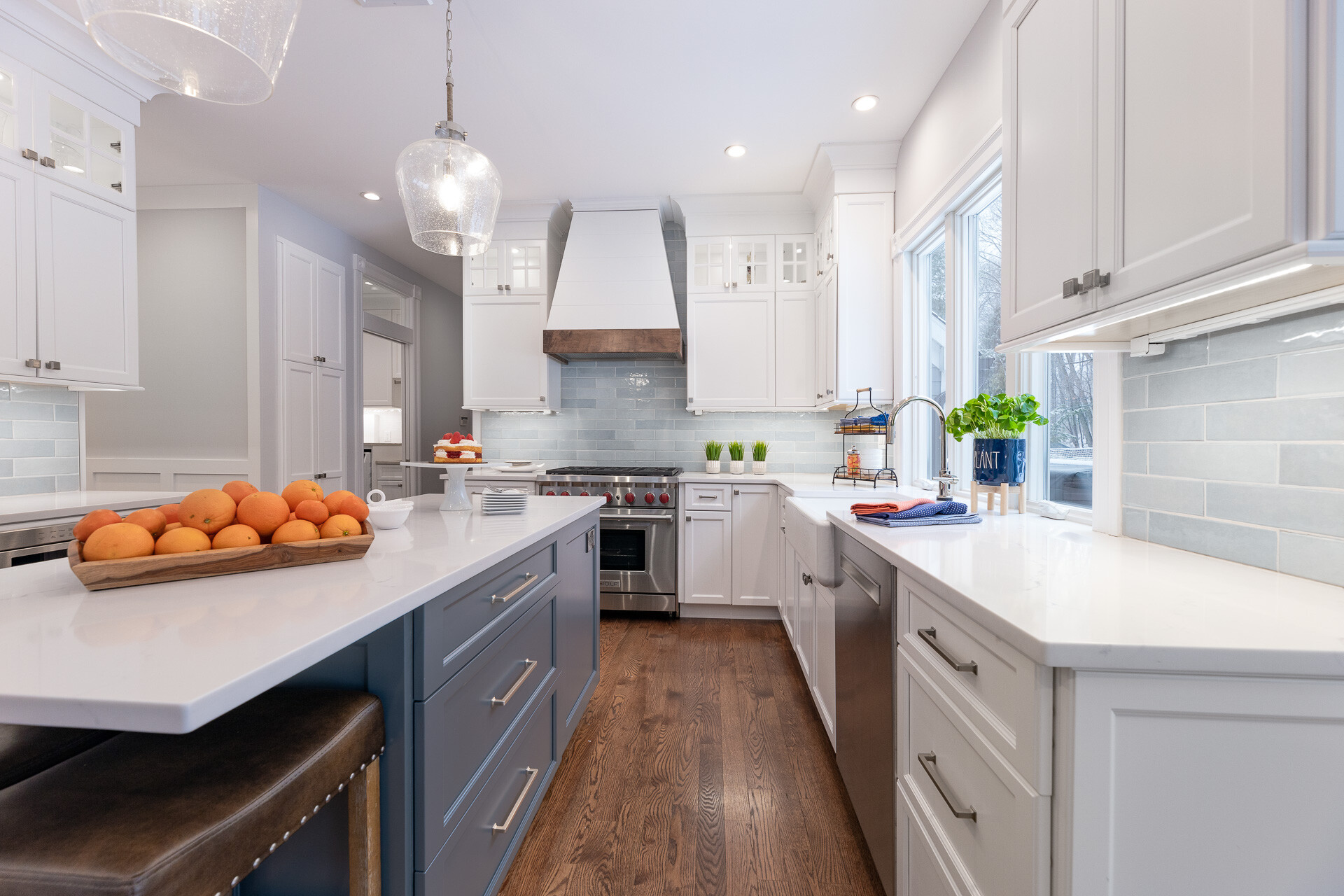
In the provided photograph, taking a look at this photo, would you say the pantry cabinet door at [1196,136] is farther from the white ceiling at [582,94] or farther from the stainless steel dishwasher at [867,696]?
the white ceiling at [582,94]

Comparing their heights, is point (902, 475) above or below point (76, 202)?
below

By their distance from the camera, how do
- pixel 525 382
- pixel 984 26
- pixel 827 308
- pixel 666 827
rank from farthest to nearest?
pixel 525 382
pixel 827 308
pixel 984 26
pixel 666 827

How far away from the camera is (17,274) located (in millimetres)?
2297

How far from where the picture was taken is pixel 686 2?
2168 millimetres

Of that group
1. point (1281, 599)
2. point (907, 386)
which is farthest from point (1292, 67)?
point (907, 386)

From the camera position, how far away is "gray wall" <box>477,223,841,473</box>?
14.0 feet

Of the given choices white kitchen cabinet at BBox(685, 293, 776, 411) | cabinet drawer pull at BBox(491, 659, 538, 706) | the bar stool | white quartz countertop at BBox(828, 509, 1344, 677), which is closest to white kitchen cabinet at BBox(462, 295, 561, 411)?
white kitchen cabinet at BBox(685, 293, 776, 411)

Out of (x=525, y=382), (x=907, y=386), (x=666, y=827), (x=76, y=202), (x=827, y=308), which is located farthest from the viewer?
(x=525, y=382)

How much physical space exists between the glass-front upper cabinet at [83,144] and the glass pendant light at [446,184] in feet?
6.27

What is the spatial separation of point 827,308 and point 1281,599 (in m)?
2.83

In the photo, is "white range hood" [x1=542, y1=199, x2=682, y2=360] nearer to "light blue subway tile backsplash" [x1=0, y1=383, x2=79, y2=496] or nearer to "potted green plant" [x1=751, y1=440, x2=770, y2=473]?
"potted green plant" [x1=751, y1=440, x2=770, y2=473]

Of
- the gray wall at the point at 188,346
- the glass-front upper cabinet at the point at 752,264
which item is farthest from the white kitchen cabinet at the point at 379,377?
the glass-front upper cabinet at the point at 752,264

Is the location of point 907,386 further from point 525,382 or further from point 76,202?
point 76,202

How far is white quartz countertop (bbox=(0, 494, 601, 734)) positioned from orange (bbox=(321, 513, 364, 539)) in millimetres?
60
